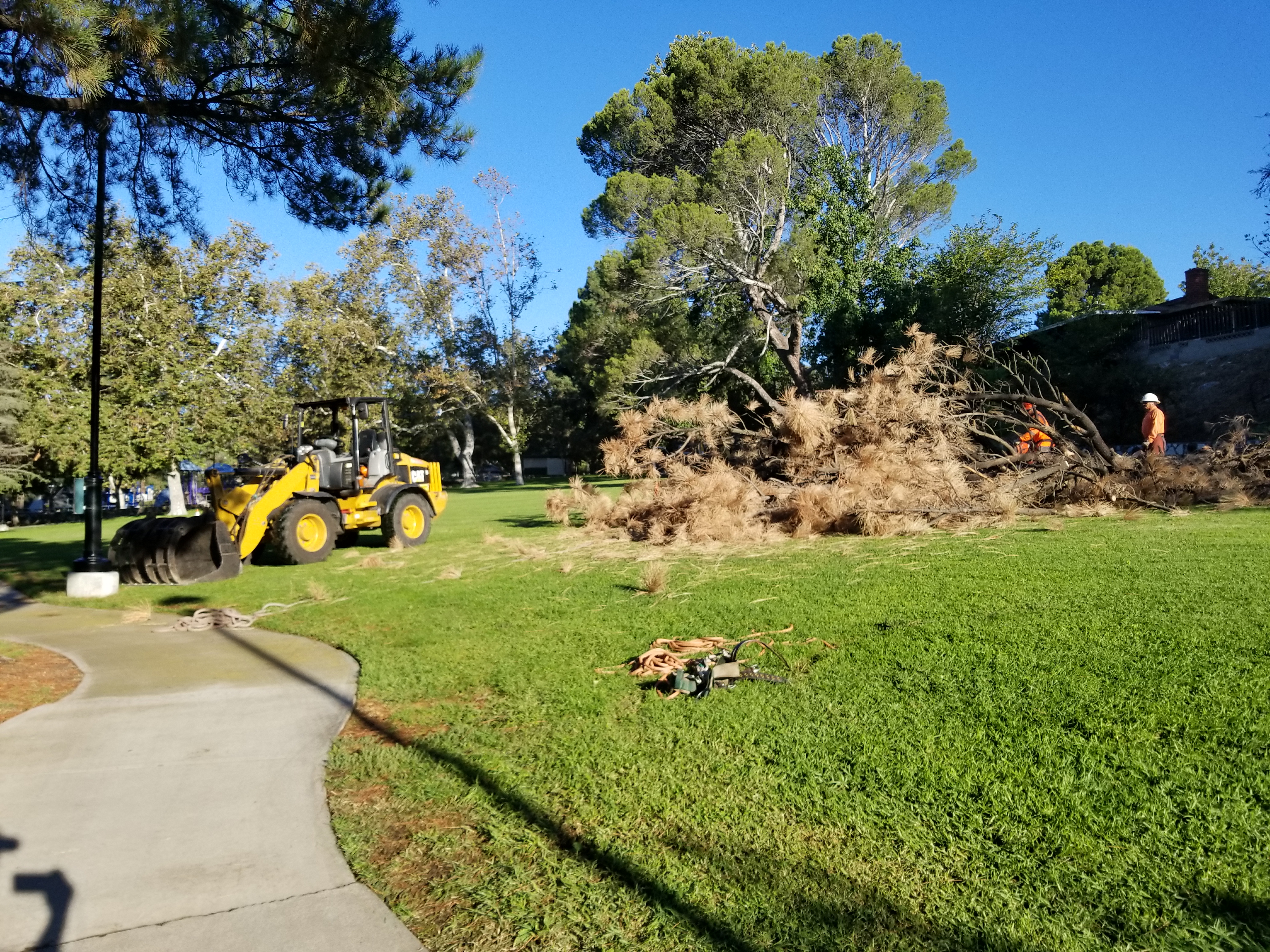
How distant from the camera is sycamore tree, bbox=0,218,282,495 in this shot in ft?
94.6

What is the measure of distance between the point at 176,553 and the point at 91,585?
3.97ft

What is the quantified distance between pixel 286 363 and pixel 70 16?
3638cm

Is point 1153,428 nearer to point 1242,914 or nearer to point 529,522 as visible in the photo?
point 529,522

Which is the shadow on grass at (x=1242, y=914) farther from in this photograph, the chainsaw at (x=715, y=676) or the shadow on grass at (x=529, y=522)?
the shadow on grass at (x=529, y=522)

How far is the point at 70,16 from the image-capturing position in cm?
579

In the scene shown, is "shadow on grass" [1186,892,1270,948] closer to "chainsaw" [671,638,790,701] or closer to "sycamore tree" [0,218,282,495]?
"chainsaw" [671,638,790,701]

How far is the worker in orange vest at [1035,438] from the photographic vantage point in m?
13.4

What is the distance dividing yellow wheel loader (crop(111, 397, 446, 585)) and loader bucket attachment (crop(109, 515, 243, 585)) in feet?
0.04

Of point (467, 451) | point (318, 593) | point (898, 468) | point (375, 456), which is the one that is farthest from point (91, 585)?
point (467, 451)

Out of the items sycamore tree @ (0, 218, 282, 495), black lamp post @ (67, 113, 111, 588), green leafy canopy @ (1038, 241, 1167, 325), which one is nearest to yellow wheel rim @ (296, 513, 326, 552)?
black lamp post @ (67, 113, 111, 588)

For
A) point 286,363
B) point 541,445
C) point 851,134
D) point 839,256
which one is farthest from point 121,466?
point 541,445

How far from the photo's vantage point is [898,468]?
39.8 ft

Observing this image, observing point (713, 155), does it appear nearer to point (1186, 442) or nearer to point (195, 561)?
point (1186, 442)

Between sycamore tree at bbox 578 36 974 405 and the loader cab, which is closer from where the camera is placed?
the loader cab
